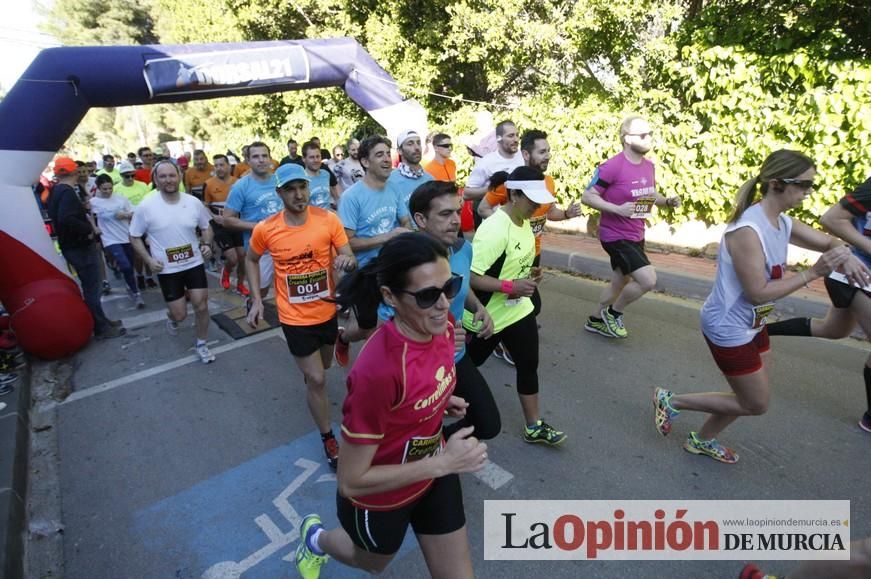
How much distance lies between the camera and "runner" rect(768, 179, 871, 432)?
3211 mm

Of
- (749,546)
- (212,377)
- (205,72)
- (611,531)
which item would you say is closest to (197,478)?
(212,377)

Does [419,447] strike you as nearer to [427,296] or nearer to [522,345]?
[427,296]

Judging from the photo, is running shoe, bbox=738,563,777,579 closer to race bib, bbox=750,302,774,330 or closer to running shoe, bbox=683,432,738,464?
running shoe, bbox=683,432,738,464

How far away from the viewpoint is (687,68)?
24.9 feet

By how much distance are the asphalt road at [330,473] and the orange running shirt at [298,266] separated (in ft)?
3.28

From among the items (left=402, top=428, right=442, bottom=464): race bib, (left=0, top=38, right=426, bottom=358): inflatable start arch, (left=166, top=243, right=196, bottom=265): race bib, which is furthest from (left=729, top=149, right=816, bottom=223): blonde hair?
(left=0, top=38, right=426, bottom=358): inflatable start arch

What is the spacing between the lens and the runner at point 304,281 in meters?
3.39

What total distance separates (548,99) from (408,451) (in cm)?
987

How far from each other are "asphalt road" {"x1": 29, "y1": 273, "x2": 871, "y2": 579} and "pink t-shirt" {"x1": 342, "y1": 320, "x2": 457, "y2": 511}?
101cm

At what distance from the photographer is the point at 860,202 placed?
10.6 feet

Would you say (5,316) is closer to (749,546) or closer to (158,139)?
(749,546)

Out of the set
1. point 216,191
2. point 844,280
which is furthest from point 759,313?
point 216,191

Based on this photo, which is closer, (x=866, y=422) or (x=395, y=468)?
(x=395, y=468)

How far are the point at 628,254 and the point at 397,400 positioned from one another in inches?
143
